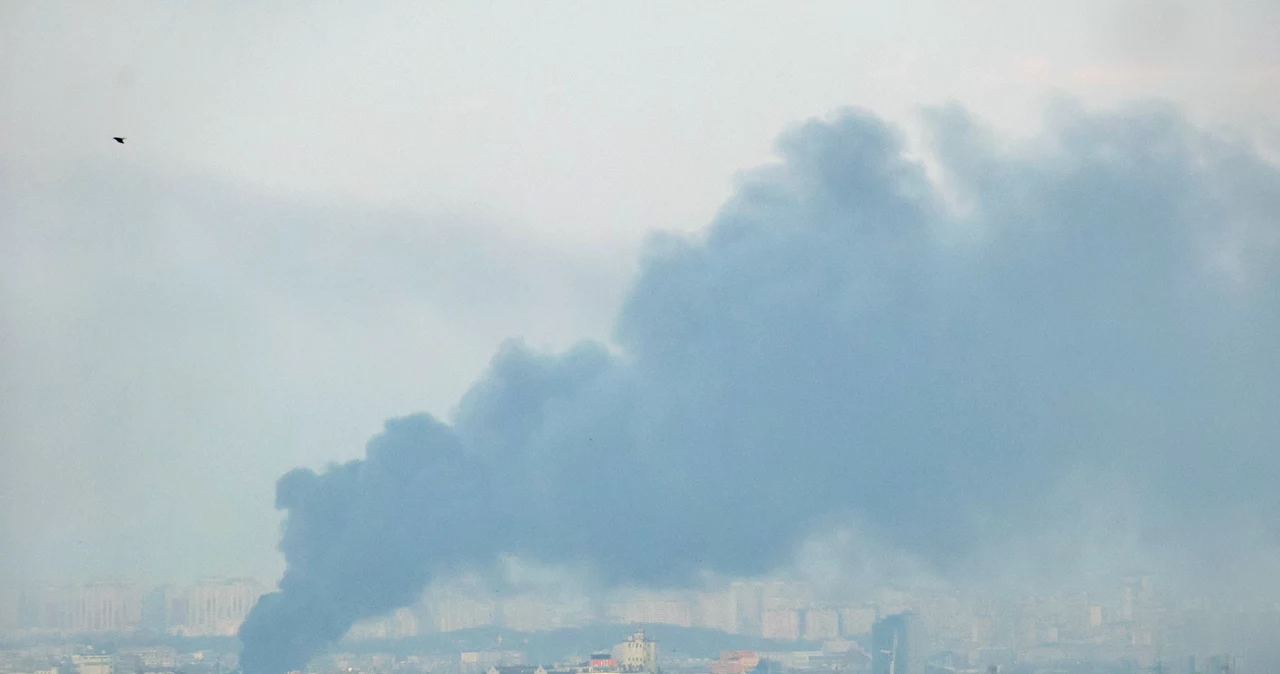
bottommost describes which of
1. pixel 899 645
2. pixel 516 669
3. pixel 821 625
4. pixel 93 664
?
pixel 516 669

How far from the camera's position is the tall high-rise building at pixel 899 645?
33.3 m

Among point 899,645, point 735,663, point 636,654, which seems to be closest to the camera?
point 636,654

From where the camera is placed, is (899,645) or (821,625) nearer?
(899,645)

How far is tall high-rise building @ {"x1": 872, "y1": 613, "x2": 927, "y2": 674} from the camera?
33281mm

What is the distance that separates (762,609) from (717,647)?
47.6 inches

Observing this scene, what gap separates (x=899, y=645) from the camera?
110 ft

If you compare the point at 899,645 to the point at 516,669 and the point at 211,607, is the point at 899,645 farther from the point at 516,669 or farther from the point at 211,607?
the point at 211,607

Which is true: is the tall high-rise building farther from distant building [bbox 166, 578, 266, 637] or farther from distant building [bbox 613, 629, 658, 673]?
distant building [bbox 166, 578, 266, 637]

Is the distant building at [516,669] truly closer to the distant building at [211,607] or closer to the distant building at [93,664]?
the distant building at [211,607]

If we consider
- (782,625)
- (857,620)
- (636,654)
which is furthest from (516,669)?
(857,620)

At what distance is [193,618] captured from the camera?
34594 millimetres

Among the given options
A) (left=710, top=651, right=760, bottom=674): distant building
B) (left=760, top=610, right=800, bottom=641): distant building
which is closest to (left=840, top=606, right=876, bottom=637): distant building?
(left=760, top=610, right=800, bottom=641): distant building

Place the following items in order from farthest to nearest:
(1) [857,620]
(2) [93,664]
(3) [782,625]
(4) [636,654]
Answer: (3) [782,625] → (1) [857,620] → (2) [93,664] → (4) [636,654]

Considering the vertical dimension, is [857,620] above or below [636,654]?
above
